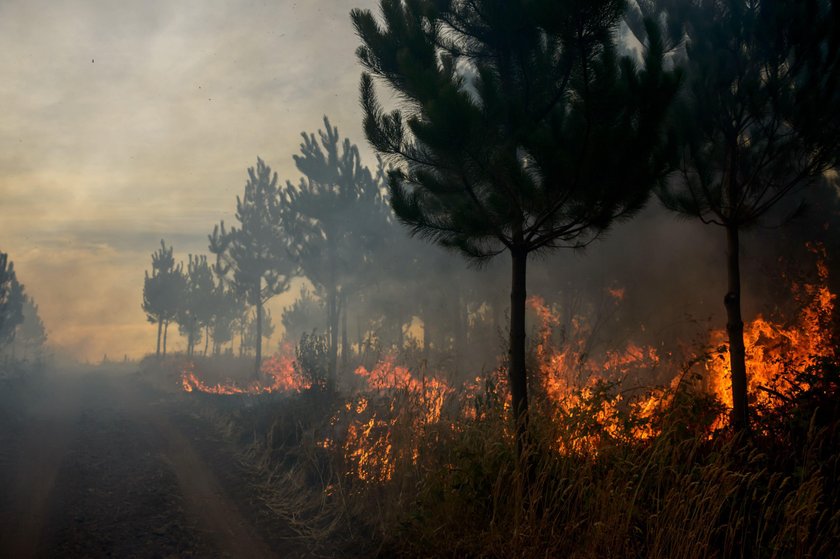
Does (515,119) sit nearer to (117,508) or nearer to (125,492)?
(117,508)

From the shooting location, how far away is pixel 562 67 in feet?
18.1

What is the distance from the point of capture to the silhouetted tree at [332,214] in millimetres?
21797

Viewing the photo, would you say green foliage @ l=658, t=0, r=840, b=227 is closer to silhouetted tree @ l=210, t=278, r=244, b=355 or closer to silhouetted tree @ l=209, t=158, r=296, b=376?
silhouetted tree @ l=209, t=158, r=296, b=376

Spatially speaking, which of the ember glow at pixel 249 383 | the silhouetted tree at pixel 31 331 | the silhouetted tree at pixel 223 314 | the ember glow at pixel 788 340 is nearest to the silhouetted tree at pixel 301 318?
the silhouetted tree at pixel 223 314

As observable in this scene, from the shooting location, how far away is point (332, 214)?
21656mm

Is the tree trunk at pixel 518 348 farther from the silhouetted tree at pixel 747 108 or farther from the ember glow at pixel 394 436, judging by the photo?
the silhouetted tree at pixel 747 108

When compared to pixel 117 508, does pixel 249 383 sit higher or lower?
higher

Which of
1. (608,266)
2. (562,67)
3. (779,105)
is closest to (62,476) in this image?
(562,67)

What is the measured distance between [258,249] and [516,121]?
2325 centimetres

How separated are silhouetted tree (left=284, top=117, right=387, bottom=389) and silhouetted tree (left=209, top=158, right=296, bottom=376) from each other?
310 centimetres

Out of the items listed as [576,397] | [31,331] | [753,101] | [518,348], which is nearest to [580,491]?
[518,348]

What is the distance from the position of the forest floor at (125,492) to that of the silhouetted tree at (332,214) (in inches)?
389

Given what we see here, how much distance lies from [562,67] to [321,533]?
613 centimetres

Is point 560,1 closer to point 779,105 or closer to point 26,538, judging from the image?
point 779,105
